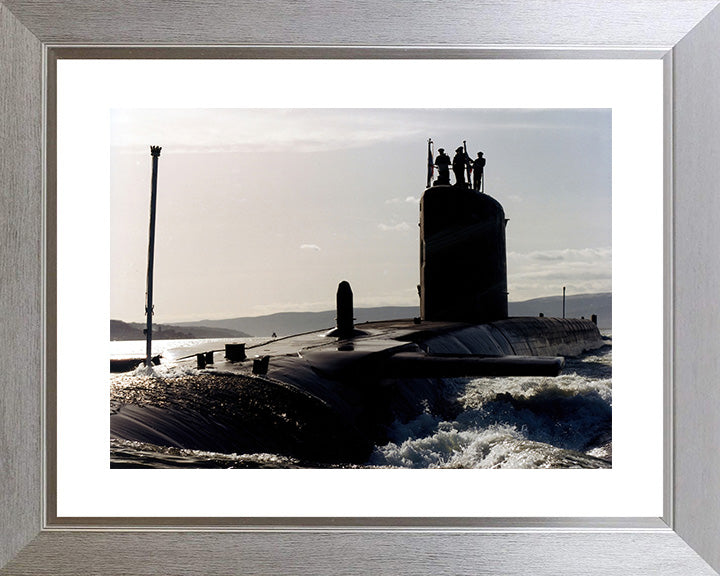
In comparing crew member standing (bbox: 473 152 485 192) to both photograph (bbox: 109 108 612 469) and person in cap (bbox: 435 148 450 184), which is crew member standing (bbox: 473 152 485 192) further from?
person in cap (bbox: 435 148 450 184)

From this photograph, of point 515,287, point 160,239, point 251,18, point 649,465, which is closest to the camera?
point 251,18

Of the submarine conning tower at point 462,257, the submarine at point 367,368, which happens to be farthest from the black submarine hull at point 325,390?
the submarine conning tower at point 462,257

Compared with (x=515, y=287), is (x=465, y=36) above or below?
above

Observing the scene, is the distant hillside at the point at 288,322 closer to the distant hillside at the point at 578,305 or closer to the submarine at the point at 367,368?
the submarine at the point at 367,368

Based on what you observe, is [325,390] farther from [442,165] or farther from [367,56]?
[367,56]

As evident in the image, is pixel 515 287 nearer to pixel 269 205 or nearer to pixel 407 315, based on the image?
pixel 407 315

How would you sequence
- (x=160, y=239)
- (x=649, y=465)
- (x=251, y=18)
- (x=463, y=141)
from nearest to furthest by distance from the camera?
(x=251, y=18) → (x=649, y=465) → (x=160, y=239) → (x=463, y=141)

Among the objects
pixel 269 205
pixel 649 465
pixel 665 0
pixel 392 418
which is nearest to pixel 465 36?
pixel 665 0
